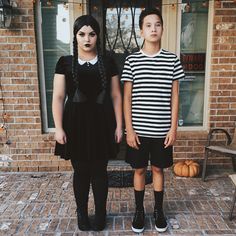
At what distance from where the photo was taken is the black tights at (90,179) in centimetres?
256

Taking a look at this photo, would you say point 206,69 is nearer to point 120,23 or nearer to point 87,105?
point 120,23

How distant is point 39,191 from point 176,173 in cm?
169

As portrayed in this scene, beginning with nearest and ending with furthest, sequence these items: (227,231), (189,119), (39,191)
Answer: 1. (227,231)
2. (39,191)
3. (189,119)

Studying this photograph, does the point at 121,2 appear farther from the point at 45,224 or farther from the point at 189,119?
the point at 45,224

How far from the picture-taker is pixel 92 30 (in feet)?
7.66

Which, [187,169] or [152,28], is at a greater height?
[152,28]

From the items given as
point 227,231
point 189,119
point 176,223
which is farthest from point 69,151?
point 189,119

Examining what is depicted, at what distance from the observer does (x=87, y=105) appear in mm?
2414

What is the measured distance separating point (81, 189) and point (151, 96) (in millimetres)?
997

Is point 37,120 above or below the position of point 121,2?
below

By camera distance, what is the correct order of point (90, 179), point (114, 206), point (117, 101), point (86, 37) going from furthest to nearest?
point (114, 206), point (90, 179), point (117, 101), point (86, 37)

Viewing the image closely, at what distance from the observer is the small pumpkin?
3797 mm

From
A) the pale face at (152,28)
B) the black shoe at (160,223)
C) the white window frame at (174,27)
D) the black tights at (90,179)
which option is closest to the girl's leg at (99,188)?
the black tights at (90,179)

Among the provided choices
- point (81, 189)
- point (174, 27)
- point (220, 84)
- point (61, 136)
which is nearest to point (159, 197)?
point (81, 189)
